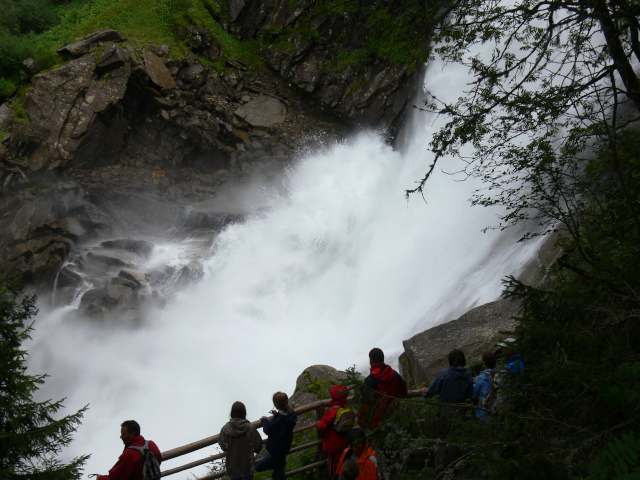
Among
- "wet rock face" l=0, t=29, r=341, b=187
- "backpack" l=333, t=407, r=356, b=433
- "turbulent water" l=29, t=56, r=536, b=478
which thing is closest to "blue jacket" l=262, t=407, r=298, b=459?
"backpack" l=333, t=407, r=356, b=433

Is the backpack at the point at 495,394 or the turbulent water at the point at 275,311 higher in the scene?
the turbulent water at the point at 275,311

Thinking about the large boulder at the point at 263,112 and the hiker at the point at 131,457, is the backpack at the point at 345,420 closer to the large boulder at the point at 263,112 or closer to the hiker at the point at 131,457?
the hiker at the point at 131,457

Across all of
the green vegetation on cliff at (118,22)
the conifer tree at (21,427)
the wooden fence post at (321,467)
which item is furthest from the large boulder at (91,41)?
the wooden fence post at (321,467)

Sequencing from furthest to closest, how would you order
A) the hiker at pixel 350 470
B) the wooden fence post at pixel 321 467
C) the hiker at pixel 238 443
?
1. the wooden fence post at pixel 321 467
2. the hiker at pixel 238 443
3. the hiker at pixel 350 470

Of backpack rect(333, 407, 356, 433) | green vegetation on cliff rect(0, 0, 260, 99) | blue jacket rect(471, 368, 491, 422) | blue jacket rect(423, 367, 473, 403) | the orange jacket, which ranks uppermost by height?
green vegetation on cliff rect(0, 0, 260, 99)

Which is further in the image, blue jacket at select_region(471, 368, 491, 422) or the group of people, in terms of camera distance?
blue jacket at select_region(471, 368, 491, 422)

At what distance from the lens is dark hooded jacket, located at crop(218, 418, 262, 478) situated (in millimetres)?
4465

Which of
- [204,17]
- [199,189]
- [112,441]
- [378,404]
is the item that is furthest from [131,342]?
[204,17]

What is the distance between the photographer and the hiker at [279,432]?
15.1 ft

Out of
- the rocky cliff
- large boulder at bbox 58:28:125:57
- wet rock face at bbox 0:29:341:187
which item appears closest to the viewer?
the rocky cliff

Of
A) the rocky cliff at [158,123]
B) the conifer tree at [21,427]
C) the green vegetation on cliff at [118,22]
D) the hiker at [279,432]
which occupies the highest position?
the green vegetation on cliff at [118,22]

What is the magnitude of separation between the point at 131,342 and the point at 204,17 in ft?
57.2

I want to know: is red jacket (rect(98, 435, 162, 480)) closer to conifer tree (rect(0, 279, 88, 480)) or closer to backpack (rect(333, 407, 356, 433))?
conifer tree (rect(0, 279, 88, 480))

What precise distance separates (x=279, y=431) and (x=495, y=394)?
2047 mm
